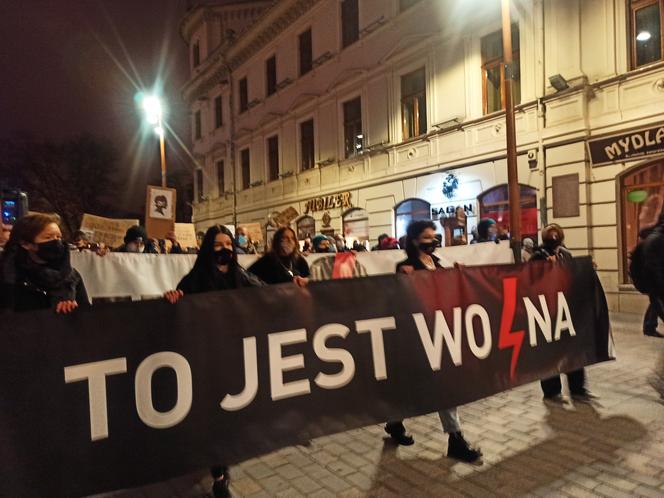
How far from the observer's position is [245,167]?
2683cm

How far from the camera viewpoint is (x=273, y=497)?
10.5ft

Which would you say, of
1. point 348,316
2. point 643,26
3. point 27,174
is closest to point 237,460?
point 348,316

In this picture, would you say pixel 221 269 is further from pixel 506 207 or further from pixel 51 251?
pixel 506 207

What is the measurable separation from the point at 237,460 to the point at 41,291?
1545 millimetres

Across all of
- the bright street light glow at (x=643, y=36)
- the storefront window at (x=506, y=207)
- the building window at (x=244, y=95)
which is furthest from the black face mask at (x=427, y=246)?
the building window at (x=244, y=95)

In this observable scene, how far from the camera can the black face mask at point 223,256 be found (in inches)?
138

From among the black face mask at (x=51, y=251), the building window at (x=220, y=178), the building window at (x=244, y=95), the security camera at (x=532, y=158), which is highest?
the building window at (x=244, y=95)

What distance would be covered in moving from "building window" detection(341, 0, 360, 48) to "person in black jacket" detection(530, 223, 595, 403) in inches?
584

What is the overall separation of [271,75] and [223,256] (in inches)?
Result: 883

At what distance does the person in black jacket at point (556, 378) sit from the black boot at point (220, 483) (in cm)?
309

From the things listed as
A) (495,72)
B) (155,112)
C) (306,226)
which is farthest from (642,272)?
(306,226)

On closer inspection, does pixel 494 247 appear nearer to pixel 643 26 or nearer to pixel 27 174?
pixel 643 26

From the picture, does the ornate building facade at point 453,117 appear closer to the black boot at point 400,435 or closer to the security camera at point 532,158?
the security camera at point 532,158

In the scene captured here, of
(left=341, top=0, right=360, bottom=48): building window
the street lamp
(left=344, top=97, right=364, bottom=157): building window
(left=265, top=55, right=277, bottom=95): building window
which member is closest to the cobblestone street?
(left=344, top=97, right=364, bottom=157): building window
